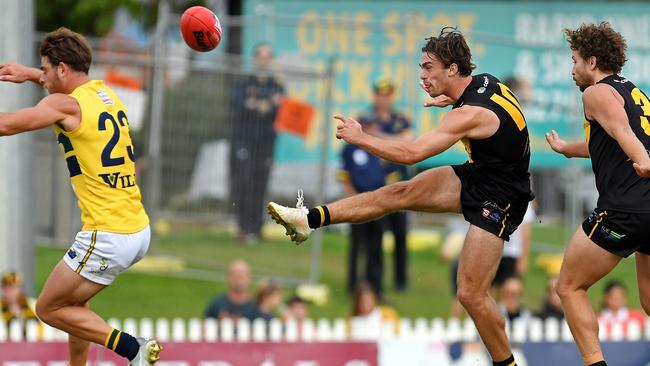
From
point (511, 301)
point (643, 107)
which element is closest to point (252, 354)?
point (511, 301)

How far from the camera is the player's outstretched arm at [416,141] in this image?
8.48m

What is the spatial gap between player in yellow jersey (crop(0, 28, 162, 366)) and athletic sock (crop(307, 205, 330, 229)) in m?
1.18

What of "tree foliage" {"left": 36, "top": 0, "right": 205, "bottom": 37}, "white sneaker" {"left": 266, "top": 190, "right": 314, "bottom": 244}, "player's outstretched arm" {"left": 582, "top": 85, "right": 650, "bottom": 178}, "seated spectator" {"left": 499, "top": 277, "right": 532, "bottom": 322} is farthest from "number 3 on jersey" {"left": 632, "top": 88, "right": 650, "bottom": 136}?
"tree foliage" {"left": 36, "top": 0, "right": 205, "bottom": 37}

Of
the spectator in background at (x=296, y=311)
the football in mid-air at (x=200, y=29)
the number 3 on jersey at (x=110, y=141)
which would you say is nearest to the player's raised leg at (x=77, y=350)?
the number 3 on jersey at (x=110, y=141)

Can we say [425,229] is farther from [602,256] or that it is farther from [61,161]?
[602,256]

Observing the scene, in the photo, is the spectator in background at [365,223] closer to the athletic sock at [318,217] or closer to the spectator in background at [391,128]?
the spectator in background at [391,128]

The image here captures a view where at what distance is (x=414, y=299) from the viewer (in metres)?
16.1

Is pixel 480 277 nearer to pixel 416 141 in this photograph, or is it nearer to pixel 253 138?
pixel 416 141

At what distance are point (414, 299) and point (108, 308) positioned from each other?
3.61 m

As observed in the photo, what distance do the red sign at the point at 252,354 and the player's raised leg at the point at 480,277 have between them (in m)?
3.34

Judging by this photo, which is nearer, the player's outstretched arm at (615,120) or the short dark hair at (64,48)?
the player's outstretched arm at (615,120)

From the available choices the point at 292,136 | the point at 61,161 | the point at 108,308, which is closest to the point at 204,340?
the point at 108,308

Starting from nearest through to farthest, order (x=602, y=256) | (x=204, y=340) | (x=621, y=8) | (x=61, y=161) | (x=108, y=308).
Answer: (x=602, y=256) < (x=204, y=340) < (x=108, y=308) < (x=61, y=161) < (x=621, y=8)

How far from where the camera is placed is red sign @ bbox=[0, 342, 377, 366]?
12.1m
